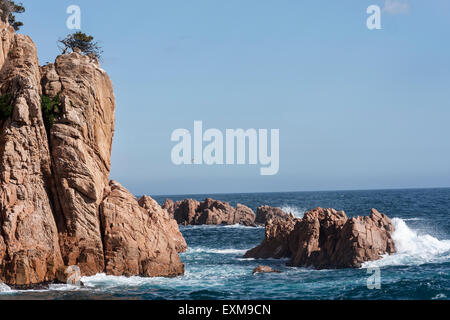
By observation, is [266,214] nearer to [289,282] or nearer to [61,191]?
[289,282]

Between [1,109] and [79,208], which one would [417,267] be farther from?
[1,109]

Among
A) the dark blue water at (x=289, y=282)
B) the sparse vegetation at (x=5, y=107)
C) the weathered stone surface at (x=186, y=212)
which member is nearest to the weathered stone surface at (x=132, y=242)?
the dark blue water at (x=289, y=282)

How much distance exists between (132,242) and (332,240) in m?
17.0

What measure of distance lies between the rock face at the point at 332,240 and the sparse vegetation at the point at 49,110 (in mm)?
23042

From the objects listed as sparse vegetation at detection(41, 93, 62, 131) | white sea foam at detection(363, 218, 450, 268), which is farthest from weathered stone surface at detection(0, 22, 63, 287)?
white sea foam at detection(363, 218, 450, 268)

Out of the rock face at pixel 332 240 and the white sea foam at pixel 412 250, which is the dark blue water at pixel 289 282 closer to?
the white sea foam at pixel 412 250

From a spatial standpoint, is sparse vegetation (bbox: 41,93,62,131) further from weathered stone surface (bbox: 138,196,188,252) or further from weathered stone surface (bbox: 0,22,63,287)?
weathered stone surface (bbox: 138,196,188,252)

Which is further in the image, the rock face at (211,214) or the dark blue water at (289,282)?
the rock face at (211,214)

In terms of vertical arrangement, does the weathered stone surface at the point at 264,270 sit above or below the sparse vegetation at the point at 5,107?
below

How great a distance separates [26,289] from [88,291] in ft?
13.0

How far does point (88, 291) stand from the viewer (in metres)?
33.6

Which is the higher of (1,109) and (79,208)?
(1,109)

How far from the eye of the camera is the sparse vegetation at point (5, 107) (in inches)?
1510
